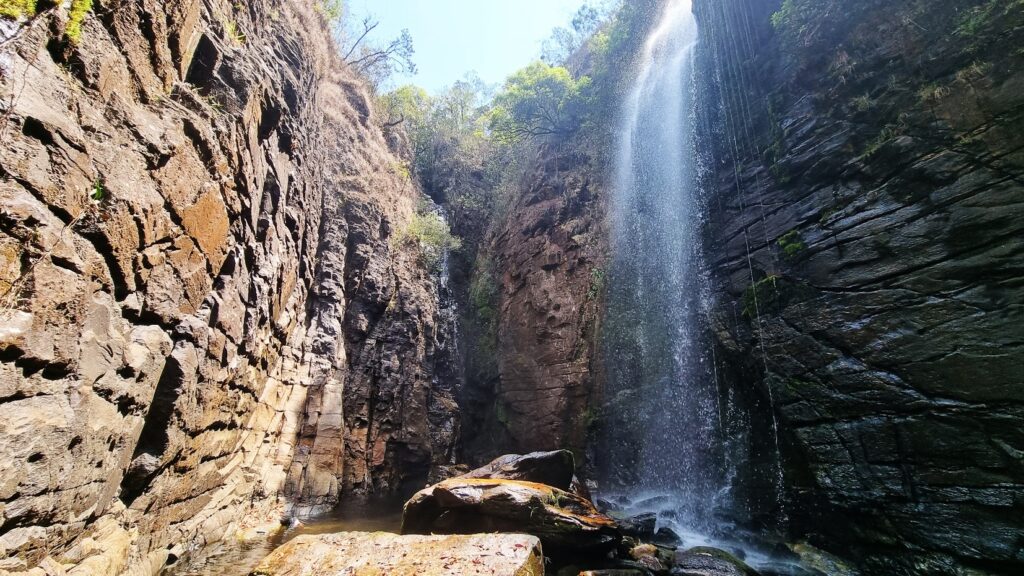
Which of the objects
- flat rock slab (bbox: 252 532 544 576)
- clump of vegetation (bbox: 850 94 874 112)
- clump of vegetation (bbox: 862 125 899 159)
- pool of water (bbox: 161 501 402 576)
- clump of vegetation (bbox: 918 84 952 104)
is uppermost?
clump of vegetation (bbox: 850 94 874 112)

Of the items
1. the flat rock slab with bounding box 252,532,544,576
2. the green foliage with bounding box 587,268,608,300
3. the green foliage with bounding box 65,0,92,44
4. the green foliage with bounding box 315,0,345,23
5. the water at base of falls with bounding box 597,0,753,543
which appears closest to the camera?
the green foliage with bounding box 65,0,92,44

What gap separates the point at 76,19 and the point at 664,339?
39.1ft

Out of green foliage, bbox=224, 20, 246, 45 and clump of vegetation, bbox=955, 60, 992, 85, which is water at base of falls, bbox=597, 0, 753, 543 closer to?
clump of vegetation, bbox=955, 60, 992, 85

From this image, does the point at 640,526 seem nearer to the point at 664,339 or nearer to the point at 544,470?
the point at 544,470

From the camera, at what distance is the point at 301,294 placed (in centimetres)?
1082

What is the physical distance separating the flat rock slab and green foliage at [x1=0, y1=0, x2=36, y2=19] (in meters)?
5.57

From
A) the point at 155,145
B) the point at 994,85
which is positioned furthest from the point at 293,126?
the point at 994,85

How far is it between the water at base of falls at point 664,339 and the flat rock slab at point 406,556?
5.31 meters

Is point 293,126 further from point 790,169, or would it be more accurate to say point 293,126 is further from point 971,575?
point 971,575

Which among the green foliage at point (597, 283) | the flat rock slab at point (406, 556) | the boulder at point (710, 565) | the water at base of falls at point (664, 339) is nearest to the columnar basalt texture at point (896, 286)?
the water at base of falls at point (664, 339)

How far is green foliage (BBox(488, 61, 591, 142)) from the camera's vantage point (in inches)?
689

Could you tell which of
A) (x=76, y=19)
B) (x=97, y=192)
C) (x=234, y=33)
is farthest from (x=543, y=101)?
(x=97, y=192)

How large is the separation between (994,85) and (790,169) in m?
3.04

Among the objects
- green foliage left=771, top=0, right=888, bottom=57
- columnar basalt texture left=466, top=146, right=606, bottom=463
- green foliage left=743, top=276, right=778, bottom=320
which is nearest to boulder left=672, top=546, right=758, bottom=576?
green foliage left=743, top=276, right=778, bottom=320
